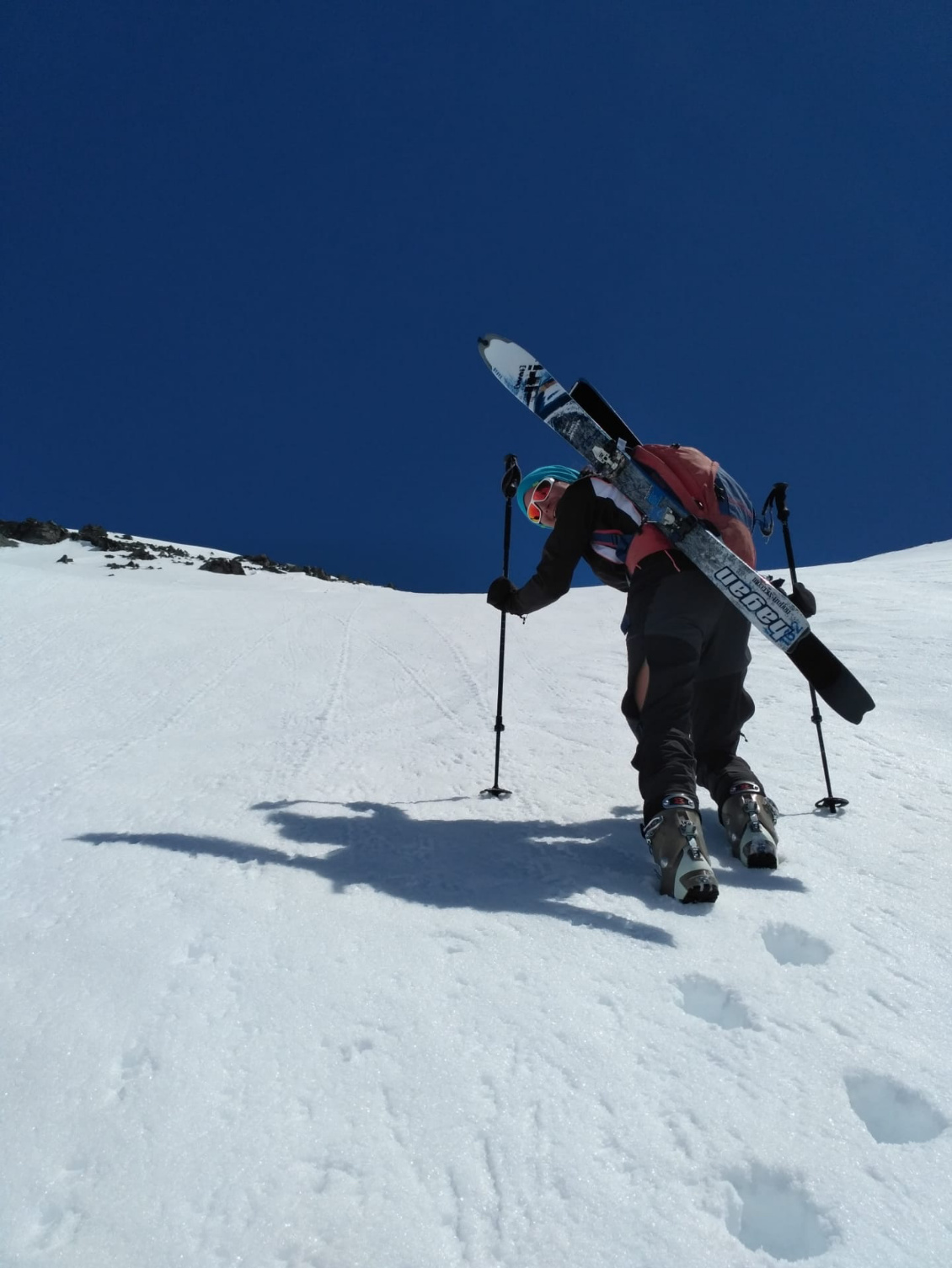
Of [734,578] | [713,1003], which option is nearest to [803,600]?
[734,578]

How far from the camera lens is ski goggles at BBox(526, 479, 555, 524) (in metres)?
4.45

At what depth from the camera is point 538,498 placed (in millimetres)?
4469

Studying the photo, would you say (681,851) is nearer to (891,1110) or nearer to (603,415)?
(891,1110)

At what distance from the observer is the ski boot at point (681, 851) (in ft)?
8.36

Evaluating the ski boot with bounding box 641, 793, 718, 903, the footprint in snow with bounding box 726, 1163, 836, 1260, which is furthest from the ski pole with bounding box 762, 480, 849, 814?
the footprint in snow with bounding box 726, 1163, 836, 1260

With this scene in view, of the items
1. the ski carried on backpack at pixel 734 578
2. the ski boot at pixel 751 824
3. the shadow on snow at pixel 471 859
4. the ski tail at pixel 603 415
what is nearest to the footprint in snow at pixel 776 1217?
the shadow on snow at pixel 471 859

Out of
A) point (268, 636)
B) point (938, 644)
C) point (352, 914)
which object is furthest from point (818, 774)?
point (268, 636)

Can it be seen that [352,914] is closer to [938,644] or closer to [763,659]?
[763,659]

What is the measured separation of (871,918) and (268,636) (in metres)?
8.60

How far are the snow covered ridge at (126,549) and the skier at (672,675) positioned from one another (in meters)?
28.1

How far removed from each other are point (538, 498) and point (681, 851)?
99.9 inches

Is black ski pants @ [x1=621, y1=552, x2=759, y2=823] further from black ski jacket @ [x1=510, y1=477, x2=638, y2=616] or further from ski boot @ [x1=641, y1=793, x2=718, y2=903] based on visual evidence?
black ski jacket @ [x1=510, y1=477, x2=638, y2=616]

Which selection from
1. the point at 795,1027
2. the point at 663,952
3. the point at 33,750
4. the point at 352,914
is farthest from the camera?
the point at 33,750

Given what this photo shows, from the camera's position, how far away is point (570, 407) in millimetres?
4074
